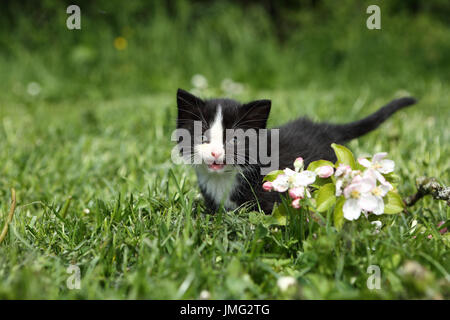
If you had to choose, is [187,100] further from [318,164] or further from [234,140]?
[318,164]

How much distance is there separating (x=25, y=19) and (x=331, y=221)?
21.7 feet

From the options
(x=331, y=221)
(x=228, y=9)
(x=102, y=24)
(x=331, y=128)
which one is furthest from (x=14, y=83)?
(x=331, y=221)

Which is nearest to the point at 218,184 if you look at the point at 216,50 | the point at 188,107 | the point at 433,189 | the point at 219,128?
the point at 219,128

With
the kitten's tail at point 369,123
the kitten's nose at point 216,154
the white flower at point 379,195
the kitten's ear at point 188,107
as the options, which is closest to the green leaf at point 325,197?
the white flower at point 379,195

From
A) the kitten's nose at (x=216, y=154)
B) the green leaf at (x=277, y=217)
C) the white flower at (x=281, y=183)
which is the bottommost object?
the green leaf at (x=277, y=217)

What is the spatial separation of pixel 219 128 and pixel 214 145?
0.10m

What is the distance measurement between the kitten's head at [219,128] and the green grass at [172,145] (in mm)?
168

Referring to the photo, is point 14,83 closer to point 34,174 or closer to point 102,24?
point 102,24

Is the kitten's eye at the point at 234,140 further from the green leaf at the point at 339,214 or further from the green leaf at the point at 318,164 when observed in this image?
the green leaf at the point at 339,214

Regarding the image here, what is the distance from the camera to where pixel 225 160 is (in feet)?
5.75

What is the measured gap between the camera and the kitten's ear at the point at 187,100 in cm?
187

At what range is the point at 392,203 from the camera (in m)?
1.52

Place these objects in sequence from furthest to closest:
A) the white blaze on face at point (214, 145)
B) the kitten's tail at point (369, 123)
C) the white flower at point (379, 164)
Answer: the kitten's tail at point (369, 123), the white blaze on face at point (214, 145), the white flower at point (379, 164)

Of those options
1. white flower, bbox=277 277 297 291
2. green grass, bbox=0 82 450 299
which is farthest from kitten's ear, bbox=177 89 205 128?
white flower, bbox=277 277 297 291
